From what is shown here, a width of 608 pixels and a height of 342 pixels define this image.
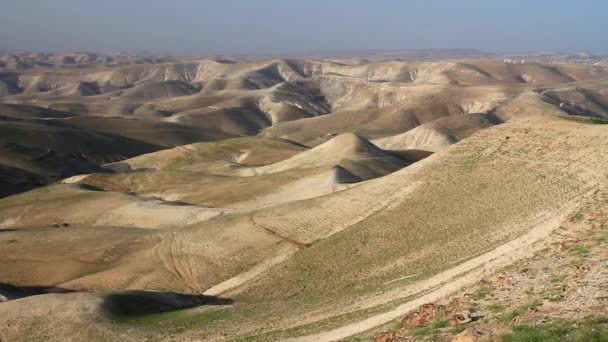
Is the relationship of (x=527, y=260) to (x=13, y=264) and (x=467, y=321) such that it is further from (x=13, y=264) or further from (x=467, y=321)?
(x=13, y=264)

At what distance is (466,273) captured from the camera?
24.3 metres

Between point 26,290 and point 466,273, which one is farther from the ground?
point 466,273

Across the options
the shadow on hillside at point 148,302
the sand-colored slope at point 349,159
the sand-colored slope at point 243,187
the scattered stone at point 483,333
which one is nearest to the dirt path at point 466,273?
the scattered stone at point 483,333

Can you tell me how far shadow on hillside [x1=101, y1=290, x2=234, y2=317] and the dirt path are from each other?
1300 cm

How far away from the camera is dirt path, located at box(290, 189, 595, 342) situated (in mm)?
21266

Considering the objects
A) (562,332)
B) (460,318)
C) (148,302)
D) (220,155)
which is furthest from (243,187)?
(562,332)

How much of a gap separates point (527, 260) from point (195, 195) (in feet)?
166

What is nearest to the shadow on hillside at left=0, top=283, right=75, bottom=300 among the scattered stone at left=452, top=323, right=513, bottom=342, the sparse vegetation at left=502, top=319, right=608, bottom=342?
the scattered stone at left=452, top=323, right=513, bottom=342

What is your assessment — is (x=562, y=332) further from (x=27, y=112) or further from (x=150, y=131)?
(x=27, y=112)

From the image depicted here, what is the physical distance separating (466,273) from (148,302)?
59.6ft

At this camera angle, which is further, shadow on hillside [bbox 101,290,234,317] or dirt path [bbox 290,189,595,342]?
shadow on hillside [bbox 101,290,234,317]

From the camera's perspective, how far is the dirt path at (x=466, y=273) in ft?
69.8

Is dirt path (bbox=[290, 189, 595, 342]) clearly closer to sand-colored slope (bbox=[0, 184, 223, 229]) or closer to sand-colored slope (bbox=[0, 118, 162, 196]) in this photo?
sand-colored slope (bbox=[0, 184, 223, 229])

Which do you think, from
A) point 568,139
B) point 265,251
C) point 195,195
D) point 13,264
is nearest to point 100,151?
point 195,195
